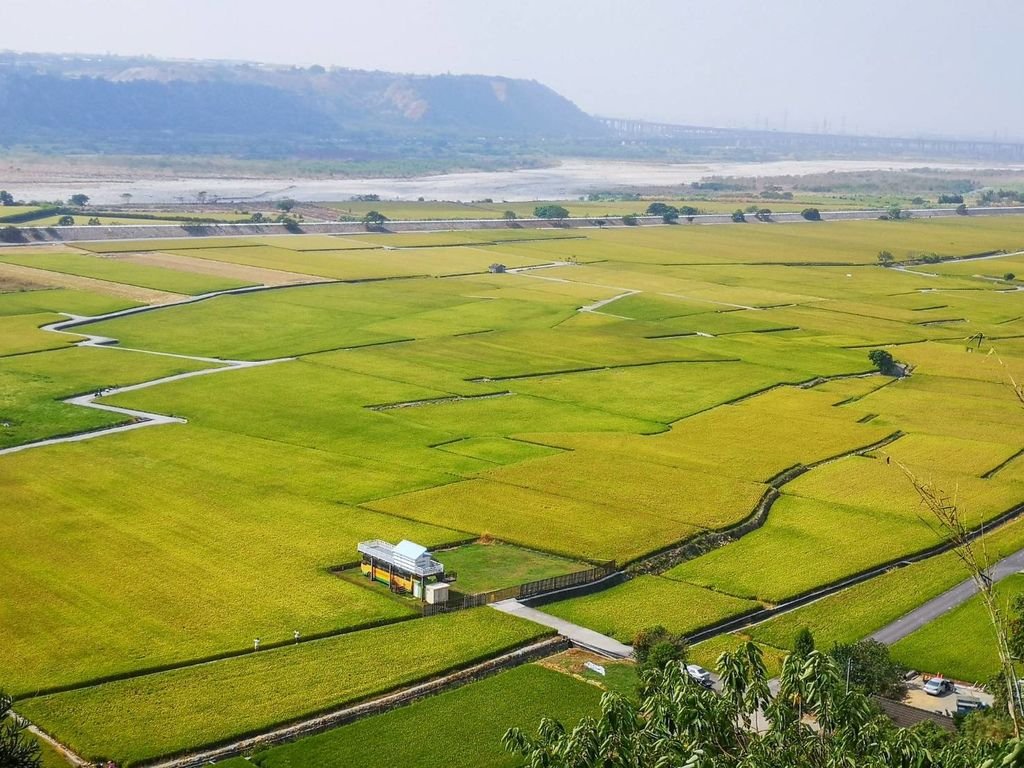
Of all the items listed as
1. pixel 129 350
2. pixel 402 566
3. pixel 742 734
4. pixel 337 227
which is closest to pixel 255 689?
pixel 402 566

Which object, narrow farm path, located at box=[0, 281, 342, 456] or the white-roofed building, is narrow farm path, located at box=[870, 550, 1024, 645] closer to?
the white-roofed building

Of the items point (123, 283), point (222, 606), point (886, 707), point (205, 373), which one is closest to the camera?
point (886, 707)

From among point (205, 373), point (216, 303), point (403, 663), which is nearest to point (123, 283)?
point (216, 303)

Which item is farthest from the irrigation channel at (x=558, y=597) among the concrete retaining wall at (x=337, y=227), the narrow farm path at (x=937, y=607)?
the concrete retaining wall at (x=337, y=227)

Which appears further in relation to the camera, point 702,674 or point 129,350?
point 129,350

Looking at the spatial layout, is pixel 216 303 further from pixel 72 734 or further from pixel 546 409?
pixel 72 734

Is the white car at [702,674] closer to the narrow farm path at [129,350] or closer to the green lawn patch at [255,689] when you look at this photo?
the green lawn patch at [255,689]

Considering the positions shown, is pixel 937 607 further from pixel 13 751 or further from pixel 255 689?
pixel 13 751
